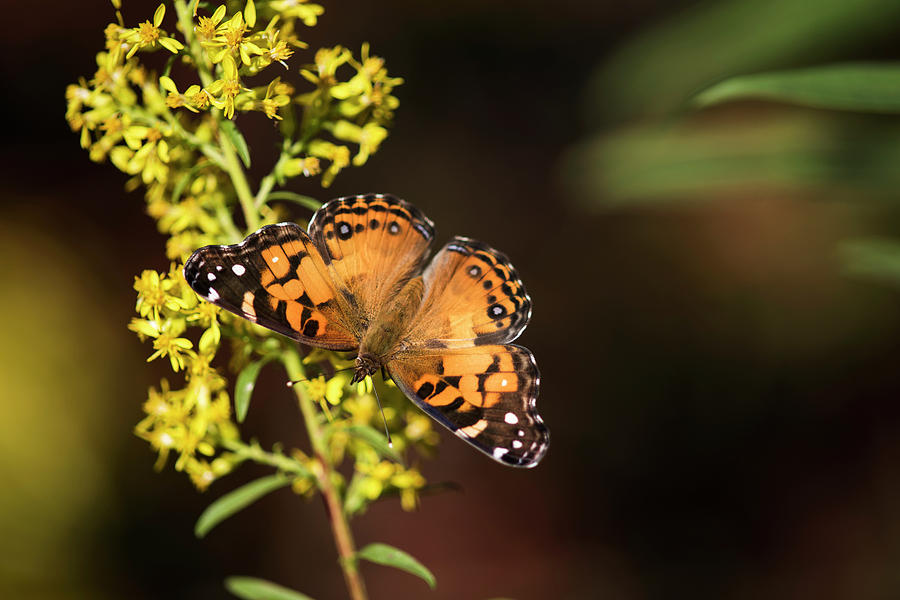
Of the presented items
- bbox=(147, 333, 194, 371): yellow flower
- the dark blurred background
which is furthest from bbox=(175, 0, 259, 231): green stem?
the dark blurred background

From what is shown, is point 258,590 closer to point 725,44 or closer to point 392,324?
point 392,324

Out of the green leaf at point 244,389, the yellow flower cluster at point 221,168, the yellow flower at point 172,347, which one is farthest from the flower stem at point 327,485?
the yellow flower at point 172,347

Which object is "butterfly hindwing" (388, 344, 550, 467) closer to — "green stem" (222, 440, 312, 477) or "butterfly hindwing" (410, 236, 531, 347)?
"butterfly hindwing" (410, 236, 531, 347)

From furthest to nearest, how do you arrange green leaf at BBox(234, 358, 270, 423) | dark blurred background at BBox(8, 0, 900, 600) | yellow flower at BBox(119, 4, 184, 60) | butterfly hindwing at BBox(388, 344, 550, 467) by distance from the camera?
dark blurred background at BBox(8, 0, 900, 600), butterfly hindwing at BBox(388, 344, 550, 467), green leaf at BBox(234, 358, 270, 423), yellow flower at BBox(119, 4, 184, 60)

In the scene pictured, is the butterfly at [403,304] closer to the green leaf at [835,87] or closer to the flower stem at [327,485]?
the flower stem at [327,485]

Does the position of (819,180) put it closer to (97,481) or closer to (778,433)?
(778,433)
